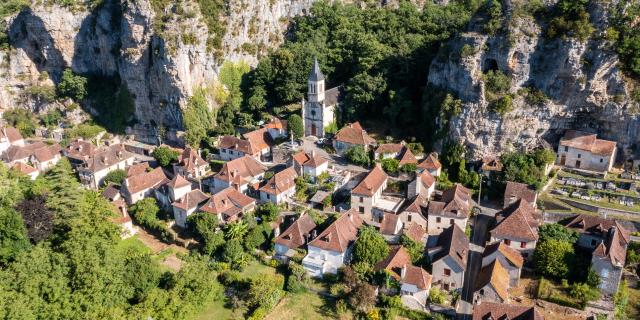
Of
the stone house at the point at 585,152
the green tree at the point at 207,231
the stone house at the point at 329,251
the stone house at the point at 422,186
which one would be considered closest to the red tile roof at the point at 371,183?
the stone house at the point at 422,186

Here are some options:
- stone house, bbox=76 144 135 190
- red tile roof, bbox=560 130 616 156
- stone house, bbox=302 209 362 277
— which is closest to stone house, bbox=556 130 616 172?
red tile roof, bbox=560 130 616 156

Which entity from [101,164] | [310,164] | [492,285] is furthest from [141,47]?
[492,285]

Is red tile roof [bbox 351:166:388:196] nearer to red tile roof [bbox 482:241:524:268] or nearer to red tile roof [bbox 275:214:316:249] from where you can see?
red tile roof [bbox 275:214:316:249]

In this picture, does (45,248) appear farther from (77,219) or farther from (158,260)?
(158,260)

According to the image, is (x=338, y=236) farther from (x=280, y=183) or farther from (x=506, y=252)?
(x=506, y=252)

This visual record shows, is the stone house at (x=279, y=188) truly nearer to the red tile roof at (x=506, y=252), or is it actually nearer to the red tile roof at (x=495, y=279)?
the red tile roof at (x=506, y=252)

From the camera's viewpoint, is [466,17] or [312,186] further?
[466,17]

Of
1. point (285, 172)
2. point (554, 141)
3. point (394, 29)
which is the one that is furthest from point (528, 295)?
point (394, 29)

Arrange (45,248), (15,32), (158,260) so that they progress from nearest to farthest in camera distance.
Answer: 1. (45,248)
2. (158,260)
3. (15,32)
